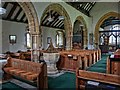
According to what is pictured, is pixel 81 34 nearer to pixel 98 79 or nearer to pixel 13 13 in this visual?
pixel 13 13

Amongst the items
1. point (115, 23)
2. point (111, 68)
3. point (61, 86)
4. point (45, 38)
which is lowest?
point (61, 86)

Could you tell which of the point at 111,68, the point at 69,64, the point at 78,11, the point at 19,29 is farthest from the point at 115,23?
the point at 111,68

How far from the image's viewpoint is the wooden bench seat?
381 cm

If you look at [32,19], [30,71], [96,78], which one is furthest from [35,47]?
[96,78]

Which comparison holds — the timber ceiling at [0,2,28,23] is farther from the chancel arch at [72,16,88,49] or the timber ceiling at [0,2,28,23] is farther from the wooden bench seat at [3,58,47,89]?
the wooden bench seat at [3,58,47,89]

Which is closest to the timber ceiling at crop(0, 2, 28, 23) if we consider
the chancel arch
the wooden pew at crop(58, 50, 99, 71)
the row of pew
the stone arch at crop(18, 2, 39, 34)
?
the stone arch at crop(18, 2, 39, 34)

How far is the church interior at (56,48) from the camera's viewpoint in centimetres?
390

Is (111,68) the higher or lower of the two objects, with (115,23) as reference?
lower

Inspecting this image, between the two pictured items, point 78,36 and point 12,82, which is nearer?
point 12,82

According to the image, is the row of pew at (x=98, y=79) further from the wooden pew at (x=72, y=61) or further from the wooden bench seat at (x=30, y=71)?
the wooden pew at (x=72, y=61)

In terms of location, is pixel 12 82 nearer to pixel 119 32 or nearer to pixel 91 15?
pixel 91 15

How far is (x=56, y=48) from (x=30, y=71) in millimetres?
6545

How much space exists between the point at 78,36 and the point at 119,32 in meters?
4.26

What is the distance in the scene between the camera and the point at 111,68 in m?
4.46
